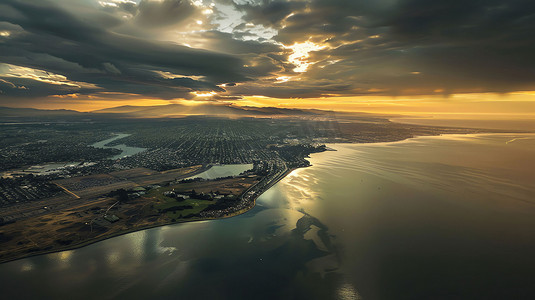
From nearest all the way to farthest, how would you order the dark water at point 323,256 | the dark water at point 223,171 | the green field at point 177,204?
the dark water at point 323,256 → the green field at point 177,204 → the dark water at point 223,171

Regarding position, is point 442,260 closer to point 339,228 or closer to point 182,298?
point 339,228

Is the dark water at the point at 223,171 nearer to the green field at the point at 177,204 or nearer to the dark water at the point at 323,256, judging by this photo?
the green field at the point at 177,204

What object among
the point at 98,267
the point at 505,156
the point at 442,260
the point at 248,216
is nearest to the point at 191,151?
the point at 248,216

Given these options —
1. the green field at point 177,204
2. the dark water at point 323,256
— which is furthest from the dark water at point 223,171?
the dark water at point 323,256

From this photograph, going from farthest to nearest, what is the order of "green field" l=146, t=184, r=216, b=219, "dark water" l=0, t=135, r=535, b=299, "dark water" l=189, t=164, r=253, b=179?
"dark water" l=189, t=164, r=253, b=179, "green field" l=146, t=184, r=216, b=219, "dark water" l=0, t=135, r=535, b=299

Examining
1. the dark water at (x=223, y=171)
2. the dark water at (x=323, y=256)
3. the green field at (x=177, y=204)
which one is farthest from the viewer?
the dark water at (x=223, y=171)

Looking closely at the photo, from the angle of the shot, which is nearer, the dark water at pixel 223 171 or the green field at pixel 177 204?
the green field at pixel 177 204

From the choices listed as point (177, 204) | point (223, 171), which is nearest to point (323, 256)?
point (177, 204)

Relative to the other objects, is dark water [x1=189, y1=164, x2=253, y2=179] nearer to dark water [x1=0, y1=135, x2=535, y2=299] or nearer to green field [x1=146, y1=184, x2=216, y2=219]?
green field [x1=146, y1=184, x2=216, y2=219]

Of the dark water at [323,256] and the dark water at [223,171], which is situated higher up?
the dark water at [323,256]

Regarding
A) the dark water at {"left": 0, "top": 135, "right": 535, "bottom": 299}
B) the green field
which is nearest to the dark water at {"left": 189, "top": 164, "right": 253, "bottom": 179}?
the green field
